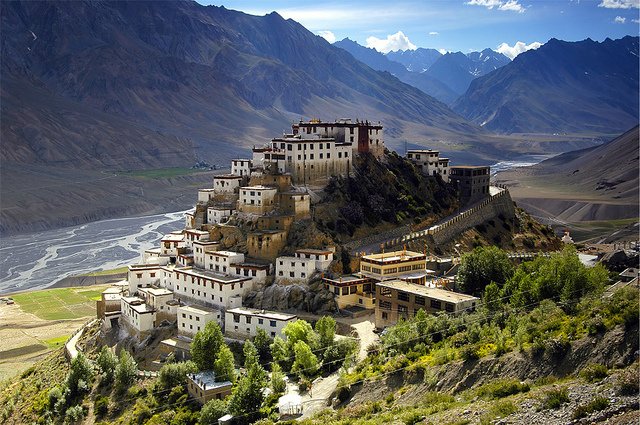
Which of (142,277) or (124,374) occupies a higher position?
(142,277)

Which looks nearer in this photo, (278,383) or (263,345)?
(278,383)

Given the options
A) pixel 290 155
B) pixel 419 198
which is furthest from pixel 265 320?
pixel 419 198

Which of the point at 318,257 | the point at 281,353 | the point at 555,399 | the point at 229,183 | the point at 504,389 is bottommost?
the point at 281,353

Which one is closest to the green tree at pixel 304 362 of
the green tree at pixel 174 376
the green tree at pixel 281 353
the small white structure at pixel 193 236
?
the green tree at pixel 281 353

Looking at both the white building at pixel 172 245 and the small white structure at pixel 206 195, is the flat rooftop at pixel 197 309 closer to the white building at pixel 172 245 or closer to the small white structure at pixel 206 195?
the white building at pixel 172 245

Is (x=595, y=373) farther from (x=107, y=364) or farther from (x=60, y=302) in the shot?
(x=60, y=302)

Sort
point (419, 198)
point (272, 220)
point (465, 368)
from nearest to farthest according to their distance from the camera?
point (465, 368) → point (272, 220) → point (419, 198)

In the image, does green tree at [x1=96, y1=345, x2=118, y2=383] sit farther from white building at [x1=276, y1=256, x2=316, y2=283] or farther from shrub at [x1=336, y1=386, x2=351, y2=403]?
shrub at [x1=336, y1=386, x2=351, y2=403]

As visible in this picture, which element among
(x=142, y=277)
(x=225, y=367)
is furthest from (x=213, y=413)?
(x=142, y=277)

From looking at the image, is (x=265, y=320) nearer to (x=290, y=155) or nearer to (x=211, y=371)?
(x=211, y=371)
